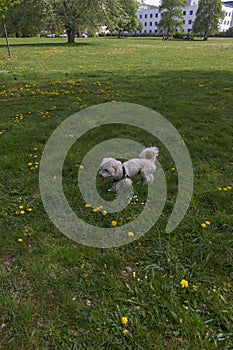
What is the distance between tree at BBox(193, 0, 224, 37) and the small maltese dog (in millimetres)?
61491

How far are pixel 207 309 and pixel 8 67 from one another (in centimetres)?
1519

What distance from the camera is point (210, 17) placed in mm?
54062

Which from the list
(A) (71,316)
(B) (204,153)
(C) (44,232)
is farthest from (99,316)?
(B) (204,153)

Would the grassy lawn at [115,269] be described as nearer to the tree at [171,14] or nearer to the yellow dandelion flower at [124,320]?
the yellow dandelion flower at [124,320]

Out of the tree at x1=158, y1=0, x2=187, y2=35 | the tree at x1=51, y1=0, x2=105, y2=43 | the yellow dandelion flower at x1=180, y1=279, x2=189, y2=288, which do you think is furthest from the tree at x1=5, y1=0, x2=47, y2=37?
the tree at x1=158, y1=0, x2=187, y2=35

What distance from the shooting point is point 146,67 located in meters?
14.6

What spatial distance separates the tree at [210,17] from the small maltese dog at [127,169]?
202ft

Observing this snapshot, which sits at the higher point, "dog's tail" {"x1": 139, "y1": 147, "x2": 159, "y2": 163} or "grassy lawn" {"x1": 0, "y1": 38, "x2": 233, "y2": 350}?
"dog's tail" {"x1": 139, "y1": 147, "x2": 159, "y2": 163}

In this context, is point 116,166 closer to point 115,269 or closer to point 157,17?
point 115,269

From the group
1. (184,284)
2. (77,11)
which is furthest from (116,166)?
(77,11)

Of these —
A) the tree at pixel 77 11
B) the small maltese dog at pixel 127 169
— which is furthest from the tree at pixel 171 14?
the small maltese dog at pixel 127 169

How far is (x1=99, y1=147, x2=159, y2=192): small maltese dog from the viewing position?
135 inches

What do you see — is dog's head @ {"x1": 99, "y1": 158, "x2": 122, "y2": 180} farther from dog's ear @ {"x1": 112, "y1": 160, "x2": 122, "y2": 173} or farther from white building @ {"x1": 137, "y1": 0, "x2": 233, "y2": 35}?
white building @ {"x1": 137, "y1": 0, "x2": 233, "y2": 35}

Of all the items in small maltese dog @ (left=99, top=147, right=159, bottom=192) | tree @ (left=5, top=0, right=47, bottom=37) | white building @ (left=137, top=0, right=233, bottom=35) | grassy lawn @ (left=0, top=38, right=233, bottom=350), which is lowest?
grassy lawn @ (left=0, top=38, right=233, bottom=350)
